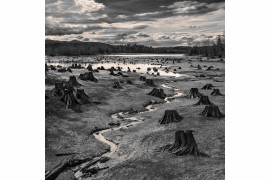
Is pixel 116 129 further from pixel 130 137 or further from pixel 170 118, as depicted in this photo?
pixel 170 118

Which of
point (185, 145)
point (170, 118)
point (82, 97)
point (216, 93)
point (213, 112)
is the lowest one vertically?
point (185, 145)

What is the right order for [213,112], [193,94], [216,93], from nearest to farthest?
[213,112]
[216,93]
[193,94]

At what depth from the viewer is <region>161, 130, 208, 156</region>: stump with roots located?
22.7ft

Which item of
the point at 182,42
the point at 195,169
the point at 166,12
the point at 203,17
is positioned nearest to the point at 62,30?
the point at 166,12

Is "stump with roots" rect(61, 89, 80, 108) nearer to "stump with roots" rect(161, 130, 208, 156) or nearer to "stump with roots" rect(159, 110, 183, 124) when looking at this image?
"stump with roots" rect(159, 110, 183, 124)

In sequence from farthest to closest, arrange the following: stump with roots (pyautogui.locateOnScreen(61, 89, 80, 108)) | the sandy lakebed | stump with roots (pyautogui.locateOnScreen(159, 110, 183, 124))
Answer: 1. stump with roots (pyautogui.locateOnScreen(61, 89, 80, 108))
2. stump with roots (pyautogui.locateOnScreen(159, 110, 183, 124))
3. the sandy lakebed

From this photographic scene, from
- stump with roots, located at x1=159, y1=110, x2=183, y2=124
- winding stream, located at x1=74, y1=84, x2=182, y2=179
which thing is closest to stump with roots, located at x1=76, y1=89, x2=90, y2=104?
winding stream, located at x1=74, y1=84, x2=182, y2=179

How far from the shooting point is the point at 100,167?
6.80 m

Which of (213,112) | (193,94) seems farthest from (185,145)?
(193,94)

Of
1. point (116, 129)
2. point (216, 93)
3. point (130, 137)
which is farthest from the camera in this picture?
point (216, 93)

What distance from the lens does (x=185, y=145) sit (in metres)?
7.05

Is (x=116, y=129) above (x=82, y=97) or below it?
below

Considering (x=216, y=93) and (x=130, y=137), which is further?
(x=216, y=93)
